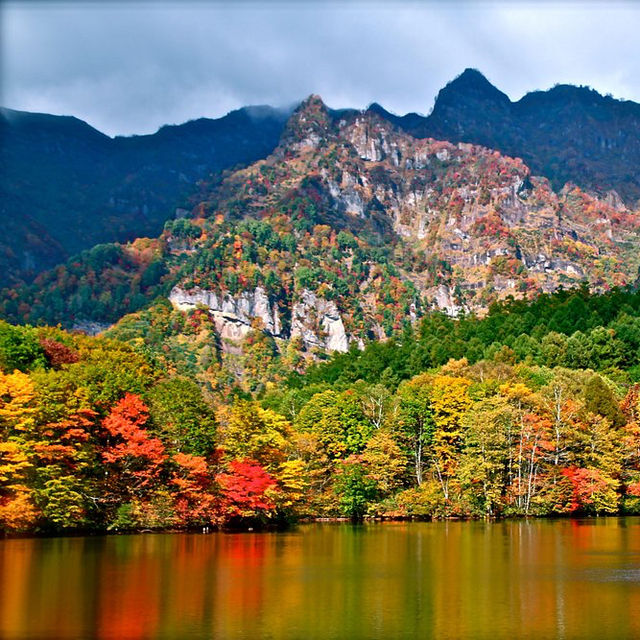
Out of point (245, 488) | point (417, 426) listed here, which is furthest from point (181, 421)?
point (417, 426)

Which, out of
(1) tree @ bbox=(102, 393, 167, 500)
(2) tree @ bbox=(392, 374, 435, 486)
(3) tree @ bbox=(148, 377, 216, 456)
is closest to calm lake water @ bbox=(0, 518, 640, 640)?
(1) tree @ bbox=(102, 393, 167, 500)

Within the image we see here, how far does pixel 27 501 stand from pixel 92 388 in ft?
36.7

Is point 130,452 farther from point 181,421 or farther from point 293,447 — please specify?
point 293,447

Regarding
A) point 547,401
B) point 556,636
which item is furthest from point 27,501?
point 547,401

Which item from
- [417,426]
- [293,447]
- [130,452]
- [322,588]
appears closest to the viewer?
[322,588]

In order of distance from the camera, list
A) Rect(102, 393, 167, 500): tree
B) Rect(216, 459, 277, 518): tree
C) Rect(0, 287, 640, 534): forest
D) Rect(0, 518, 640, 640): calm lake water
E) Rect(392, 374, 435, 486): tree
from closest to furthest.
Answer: Rect(0, 518, 640, 640): calm lake water
Rect(0, 287, 640, 534): forest
Rect(102, 393, 167, 500): tree
Rect(216, 459, 277, 518): tree
Rect(392, 374, 435, 486): tree

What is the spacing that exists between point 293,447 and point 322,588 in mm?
46357

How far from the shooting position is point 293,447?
287 ft

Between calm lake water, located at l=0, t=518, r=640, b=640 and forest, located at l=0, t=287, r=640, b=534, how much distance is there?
5.21m

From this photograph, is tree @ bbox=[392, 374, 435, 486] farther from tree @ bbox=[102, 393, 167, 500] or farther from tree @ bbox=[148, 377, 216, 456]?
tree @ bbox=[102, 393, 167, 500]

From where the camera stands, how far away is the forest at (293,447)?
64.5m

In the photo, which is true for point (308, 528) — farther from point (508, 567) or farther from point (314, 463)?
point (508, 567)

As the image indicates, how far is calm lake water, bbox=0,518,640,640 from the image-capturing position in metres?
32.5

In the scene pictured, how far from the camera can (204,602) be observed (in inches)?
1469
